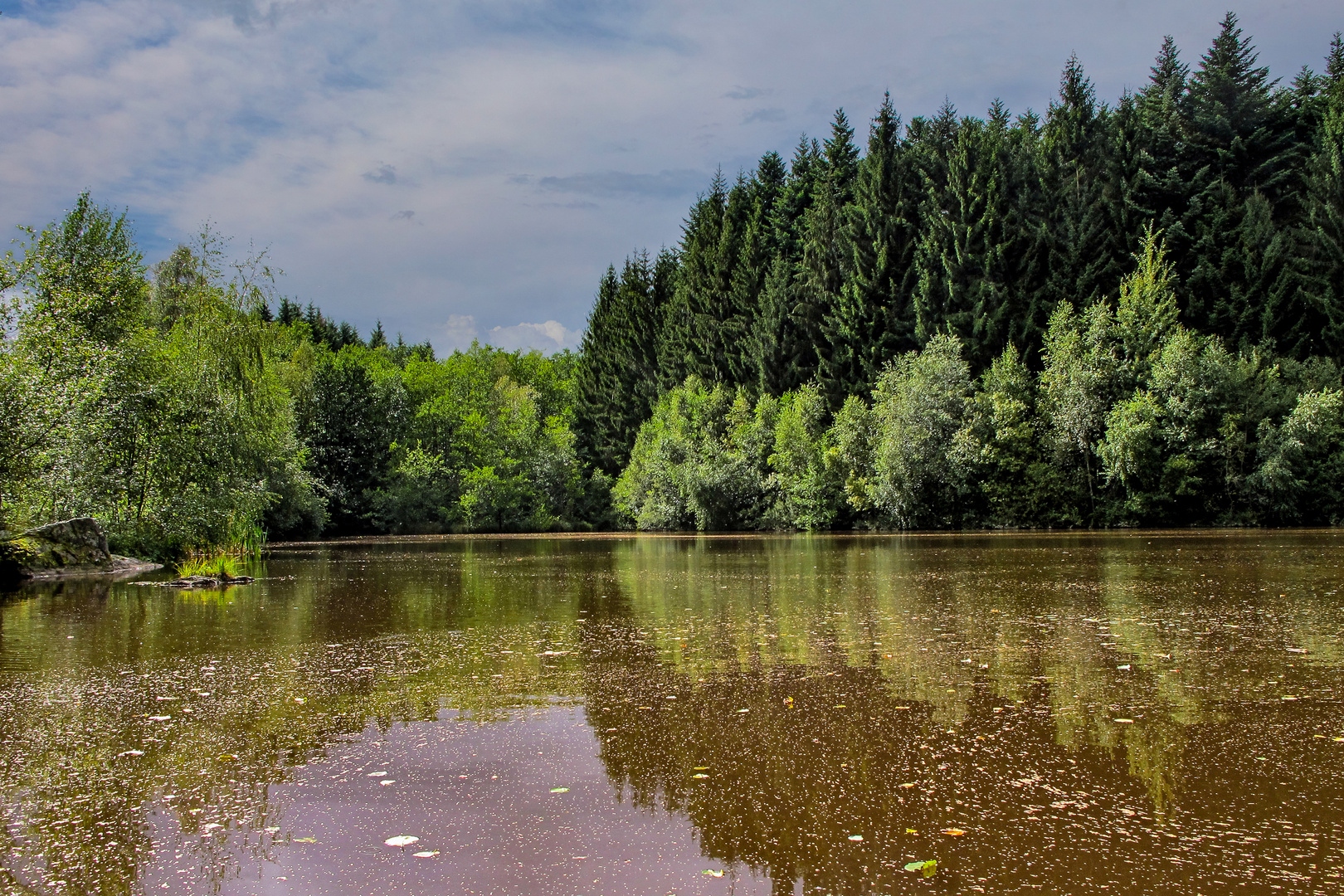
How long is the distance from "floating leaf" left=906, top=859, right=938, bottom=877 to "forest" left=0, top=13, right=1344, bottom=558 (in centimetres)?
2200

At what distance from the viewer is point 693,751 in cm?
573

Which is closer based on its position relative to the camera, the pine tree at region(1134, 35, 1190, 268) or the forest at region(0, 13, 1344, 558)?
the forest at region(0, 13, 1344, 558)

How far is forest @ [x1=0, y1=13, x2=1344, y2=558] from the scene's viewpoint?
83.4ft

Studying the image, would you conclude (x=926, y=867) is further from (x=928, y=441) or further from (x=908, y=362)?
(x=908, y=362)

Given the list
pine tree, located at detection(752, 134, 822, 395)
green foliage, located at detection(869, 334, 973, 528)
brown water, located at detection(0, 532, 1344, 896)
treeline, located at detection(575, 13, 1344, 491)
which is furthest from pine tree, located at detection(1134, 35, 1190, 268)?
brown water, located at detection(0, 532, 1344, 896)

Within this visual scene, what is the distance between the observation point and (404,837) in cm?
441

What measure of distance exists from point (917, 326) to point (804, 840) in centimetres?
4421

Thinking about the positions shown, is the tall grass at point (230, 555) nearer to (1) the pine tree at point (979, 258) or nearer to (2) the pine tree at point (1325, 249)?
(1) the pine tree at point (979, 258)

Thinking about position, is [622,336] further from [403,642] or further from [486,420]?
[403,642]

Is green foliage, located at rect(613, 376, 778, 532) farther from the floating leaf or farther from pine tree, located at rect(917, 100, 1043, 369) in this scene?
the floating leaf

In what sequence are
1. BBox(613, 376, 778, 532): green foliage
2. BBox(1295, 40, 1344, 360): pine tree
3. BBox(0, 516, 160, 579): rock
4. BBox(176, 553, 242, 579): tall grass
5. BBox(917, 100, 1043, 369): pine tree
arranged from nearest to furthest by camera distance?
BBox(0, 516, 160, 579): rock → BBox(176, 553, 242, 579): tall grass → BBox(1295, 40, 1344, 360): pine tree → BBox(917, 100, 1043, 369): pine tree → BBox(613, 376, 778, 532): green foliage

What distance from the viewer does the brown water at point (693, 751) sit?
3990 millimetres

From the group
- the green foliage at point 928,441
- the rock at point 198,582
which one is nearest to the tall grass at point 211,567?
the rock at point 198,582

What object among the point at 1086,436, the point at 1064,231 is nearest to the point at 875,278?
the point at 1064,231
